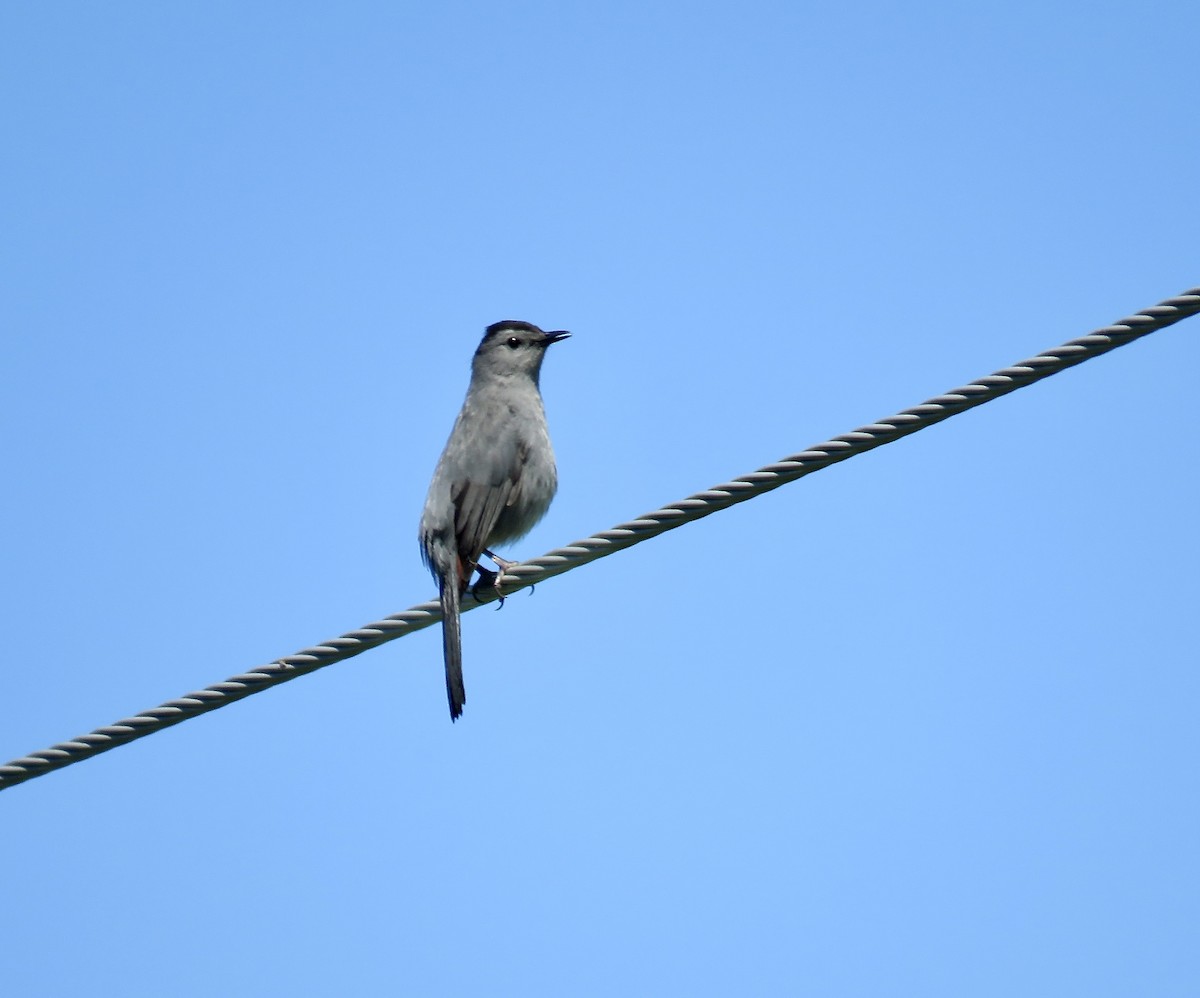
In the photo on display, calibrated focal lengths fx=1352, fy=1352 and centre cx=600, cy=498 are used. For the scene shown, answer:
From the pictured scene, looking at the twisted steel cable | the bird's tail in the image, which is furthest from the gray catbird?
the twisted steel cable

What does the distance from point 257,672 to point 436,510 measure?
2910mm

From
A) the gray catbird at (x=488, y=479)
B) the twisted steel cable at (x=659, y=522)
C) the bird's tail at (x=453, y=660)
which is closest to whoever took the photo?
the twisted steel cable at (x=659, y=522)

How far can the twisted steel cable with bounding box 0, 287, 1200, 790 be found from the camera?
4.89 meters

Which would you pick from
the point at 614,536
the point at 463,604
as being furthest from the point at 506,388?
the point at 614,536

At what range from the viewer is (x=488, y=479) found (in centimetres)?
833

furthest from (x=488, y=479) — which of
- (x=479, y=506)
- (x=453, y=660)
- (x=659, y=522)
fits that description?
(x=659, y=522)

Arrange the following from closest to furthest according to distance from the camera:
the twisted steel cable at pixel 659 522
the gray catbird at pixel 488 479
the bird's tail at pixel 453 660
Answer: the twisted steel cable at pixel 659 522 → the bird's tail at pixel 453 660 → the gray catbird at pixel 488 479

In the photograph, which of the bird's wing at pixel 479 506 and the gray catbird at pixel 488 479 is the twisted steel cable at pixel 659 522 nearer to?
the gray catbird at pixel 488 479

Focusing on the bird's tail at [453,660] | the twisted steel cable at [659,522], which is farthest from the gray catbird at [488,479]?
the twisted steel cable at [659,522]

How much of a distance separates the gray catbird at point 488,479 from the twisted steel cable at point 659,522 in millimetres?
1386

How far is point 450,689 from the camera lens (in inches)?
283

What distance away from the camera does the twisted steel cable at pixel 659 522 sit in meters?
4.89

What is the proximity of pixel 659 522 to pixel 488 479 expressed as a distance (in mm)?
2999

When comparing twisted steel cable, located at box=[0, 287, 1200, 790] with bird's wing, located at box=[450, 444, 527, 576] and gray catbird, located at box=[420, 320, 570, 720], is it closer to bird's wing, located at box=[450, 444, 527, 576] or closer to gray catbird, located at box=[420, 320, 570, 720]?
gray catbird, located at box=[420, 320, 570, 720]
